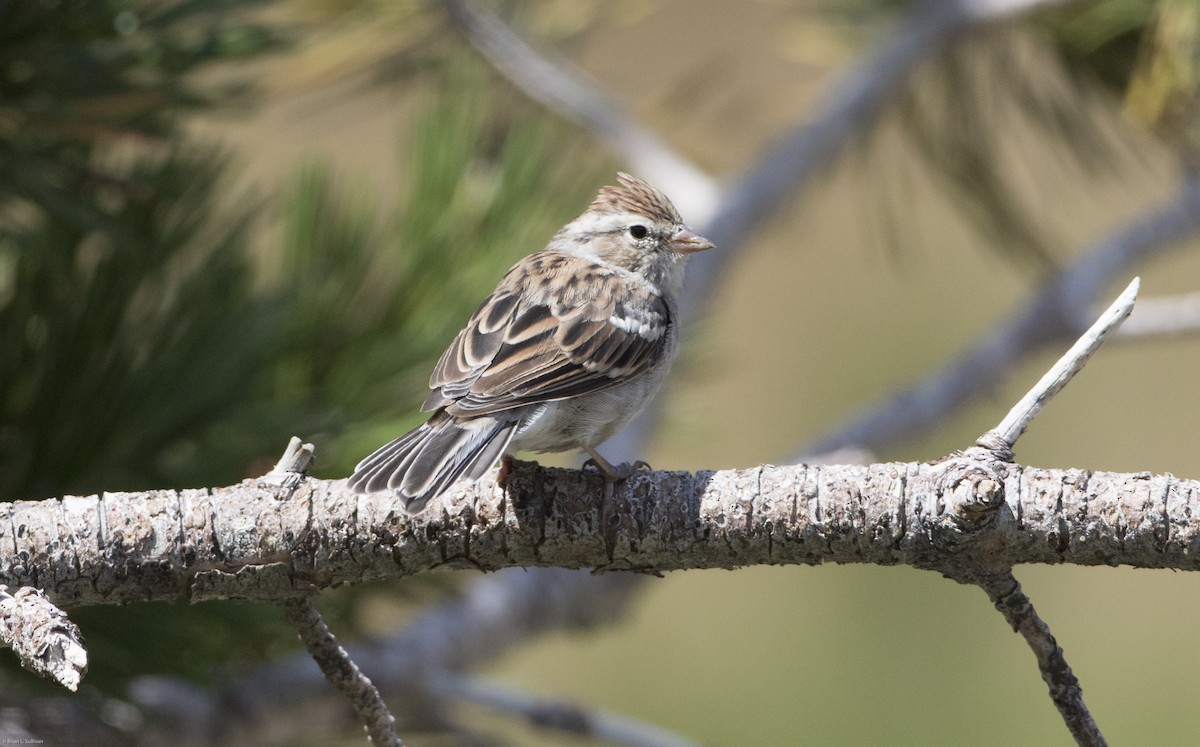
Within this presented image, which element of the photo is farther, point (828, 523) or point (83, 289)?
point (83, 289)

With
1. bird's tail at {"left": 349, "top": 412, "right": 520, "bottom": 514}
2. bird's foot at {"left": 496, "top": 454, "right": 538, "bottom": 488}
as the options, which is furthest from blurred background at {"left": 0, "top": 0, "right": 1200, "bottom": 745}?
bird's foot at {"left": 496, "top": 454, "right": 538, "bottom": 488}

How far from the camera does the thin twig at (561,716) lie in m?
2.34

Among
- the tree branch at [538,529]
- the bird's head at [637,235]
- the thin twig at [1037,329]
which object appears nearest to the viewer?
the tree branch at [538,529]

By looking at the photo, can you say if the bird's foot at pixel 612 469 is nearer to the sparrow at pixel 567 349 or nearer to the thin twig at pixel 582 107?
the sparrow at pixel 567 349

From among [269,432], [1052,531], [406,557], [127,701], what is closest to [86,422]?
[269,432]

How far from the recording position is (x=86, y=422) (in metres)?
2.05

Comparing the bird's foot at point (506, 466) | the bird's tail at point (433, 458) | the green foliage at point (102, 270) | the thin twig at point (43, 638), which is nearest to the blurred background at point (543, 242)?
the green foliage at point (102, 270)

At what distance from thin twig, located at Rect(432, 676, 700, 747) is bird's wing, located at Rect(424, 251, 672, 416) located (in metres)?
0.60

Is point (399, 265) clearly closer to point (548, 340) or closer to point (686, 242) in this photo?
point (548, 340)

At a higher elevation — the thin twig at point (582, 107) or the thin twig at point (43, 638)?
the thin twig at point (582, 107)

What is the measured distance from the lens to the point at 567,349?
7.96 feet

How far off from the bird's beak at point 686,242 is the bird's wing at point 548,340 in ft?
0.63

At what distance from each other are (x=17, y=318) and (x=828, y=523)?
141cm

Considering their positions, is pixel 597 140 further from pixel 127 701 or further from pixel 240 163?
pixel 127 701
